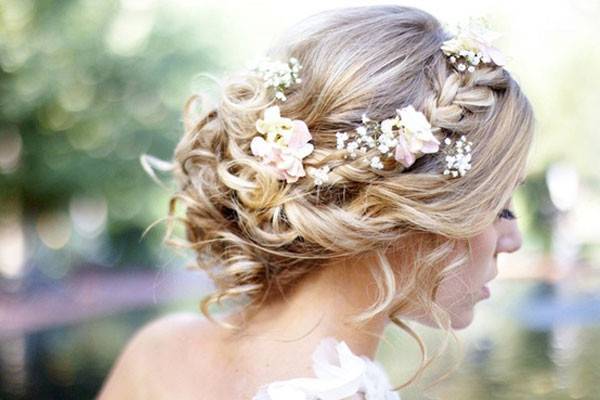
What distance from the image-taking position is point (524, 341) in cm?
422

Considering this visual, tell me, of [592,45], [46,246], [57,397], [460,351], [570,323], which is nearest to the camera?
[460,351]

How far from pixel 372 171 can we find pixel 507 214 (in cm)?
34

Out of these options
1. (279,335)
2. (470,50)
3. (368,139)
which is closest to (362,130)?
(368,139)

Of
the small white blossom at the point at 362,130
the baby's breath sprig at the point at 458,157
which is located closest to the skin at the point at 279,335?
the baby's breath sprig at the point at 458,157

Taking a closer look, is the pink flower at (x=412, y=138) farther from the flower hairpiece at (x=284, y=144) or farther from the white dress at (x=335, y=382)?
the white dress at (x=335, y=382)

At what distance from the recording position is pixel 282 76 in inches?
65.3

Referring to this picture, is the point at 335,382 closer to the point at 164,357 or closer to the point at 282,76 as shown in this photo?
the point at 164,357

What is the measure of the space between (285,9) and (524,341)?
271 inches

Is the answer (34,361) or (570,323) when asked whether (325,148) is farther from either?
(34,361)

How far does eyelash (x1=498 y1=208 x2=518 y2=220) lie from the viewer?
172 centimetres

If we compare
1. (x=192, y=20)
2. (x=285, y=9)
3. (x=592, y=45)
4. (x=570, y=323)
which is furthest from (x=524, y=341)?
(x=192, y=20)

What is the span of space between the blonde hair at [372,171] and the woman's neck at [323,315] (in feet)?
0.11

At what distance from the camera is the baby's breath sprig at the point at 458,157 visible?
1.56m

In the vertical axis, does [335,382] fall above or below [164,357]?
above
